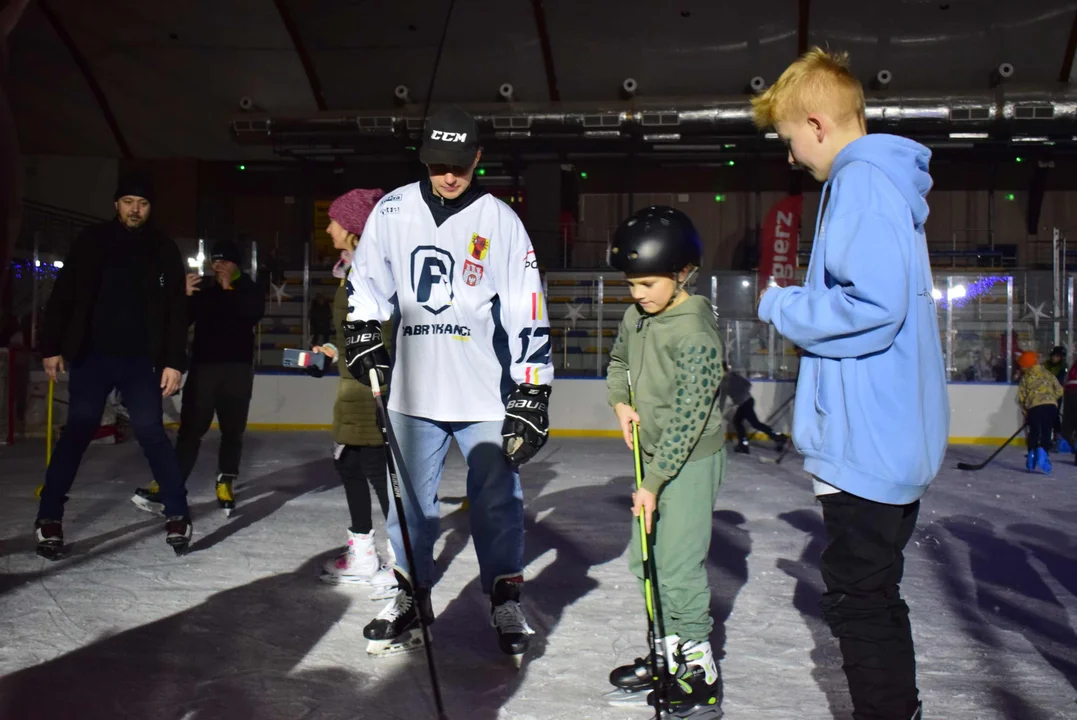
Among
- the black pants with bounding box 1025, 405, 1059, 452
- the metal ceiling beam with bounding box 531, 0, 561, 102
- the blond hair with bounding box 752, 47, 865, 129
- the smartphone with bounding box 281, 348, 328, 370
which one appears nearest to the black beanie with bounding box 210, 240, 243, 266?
the smartphone with bounding box 281, 348, 328, 370

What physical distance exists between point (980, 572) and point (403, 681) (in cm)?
265

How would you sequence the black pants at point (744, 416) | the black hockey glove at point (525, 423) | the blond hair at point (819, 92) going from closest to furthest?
the blond hair at point (819, 92)
the black hockey glove at point (525, 423)
the black pants at point (744, 416)

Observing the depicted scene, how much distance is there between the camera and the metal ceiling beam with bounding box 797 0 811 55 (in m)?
14.6

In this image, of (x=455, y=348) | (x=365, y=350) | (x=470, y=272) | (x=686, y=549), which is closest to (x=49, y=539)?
(x=365, y=350)

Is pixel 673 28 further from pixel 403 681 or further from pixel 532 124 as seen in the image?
pixel 403 681

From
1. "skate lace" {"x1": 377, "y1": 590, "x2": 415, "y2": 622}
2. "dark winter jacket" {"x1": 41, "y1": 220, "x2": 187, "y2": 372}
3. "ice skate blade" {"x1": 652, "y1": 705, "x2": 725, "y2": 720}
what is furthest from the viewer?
"dark winter jacket" {"x1": 41, "y1": 220, "x2": 187, "y2": 372}

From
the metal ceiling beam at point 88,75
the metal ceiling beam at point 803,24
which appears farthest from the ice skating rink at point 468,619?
the metal ceiling beam at point 88,75

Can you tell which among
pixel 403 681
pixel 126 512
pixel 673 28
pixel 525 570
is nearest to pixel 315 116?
pixel 673 28

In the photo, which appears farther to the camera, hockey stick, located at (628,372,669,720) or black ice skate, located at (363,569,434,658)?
black ice skate, located at (363,569,434,658)

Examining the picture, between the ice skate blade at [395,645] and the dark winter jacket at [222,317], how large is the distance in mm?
2776

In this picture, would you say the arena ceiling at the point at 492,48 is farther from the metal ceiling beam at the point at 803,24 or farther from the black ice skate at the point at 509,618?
the black ice skate at the point at 509,618

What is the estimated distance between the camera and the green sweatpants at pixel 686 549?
7.89 feet

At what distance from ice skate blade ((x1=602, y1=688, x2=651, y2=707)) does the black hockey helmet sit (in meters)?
1.07

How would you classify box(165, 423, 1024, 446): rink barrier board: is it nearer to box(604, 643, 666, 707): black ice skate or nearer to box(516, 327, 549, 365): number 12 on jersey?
box(516, 327, 549, 365): number 12 on jersey
